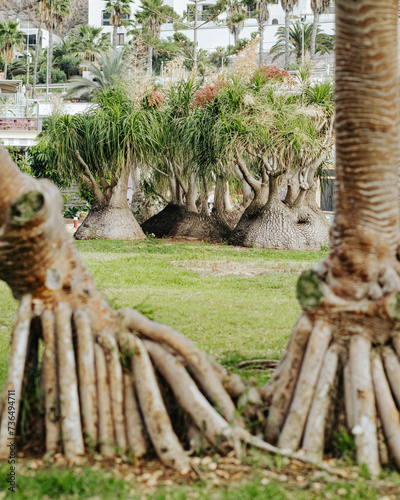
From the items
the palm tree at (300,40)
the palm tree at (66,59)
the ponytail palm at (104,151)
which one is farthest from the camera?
the palm tree at (66,59)

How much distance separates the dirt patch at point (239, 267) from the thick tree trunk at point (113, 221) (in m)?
5.54

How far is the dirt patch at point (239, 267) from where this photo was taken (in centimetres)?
1179

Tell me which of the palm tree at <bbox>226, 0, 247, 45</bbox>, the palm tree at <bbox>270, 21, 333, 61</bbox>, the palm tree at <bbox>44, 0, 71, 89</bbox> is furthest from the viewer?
the palm tree at <bbox>270, 21, 333, 61</bbox>

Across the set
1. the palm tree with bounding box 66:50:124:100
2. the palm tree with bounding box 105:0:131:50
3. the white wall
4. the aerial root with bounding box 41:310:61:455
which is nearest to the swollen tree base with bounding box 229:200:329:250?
the aerial root with bounding box 41:310:61:455

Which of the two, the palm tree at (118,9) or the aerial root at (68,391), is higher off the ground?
the palm tree at (118,9)

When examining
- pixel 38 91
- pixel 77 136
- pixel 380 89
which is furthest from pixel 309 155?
pixel 38 91

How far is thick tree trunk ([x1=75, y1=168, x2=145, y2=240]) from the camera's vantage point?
1828 centimetres

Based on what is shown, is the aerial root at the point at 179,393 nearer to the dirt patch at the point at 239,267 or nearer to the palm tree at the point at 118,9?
the dirt patch at the point at 239,267

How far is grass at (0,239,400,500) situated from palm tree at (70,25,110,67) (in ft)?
141

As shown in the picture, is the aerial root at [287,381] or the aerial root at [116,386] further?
the aerial root at [287,381]

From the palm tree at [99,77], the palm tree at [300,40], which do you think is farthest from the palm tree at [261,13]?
the palm tree at [99,77]

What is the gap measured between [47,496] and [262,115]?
14098 millimetres

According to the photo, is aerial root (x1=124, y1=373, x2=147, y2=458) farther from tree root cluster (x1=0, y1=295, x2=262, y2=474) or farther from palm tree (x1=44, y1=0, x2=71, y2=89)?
palm tree (x1=44, y1=0, x2=71, y2=89)

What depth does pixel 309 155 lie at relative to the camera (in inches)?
655
